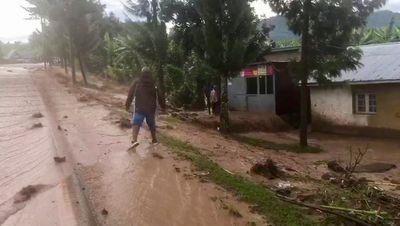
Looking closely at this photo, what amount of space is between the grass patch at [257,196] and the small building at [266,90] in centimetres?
1390

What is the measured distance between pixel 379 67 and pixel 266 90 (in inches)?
225

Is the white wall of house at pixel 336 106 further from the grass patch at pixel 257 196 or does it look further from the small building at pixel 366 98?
the grass patch at pixel 257 196

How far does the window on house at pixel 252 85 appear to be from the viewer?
23.3 m

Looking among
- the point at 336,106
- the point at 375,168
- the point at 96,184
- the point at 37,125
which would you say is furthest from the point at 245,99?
the point at 96,184

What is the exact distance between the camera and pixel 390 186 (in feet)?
30.8

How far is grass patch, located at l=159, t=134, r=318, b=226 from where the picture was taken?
216 inches

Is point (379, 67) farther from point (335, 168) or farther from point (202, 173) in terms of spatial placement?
point (202, 173)

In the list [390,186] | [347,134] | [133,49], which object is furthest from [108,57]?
[390,186]

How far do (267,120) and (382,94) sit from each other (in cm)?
516

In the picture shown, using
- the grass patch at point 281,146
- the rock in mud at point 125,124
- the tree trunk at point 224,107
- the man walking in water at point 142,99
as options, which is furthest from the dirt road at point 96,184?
the tree trunk at point 224,107

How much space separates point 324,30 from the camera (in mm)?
16000

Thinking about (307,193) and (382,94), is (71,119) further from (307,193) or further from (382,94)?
(382,94)

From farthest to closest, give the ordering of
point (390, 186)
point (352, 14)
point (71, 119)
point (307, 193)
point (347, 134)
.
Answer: point (347, 134), point (352, 14), point (71, 119), point (390, 186), point (307, 193)

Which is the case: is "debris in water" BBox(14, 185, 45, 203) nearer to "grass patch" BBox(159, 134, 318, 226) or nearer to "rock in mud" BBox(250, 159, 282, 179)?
"grass patch" BBox(159, 134, 318, 226)
